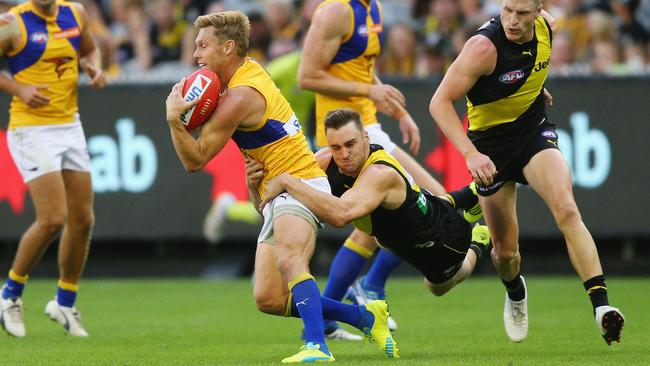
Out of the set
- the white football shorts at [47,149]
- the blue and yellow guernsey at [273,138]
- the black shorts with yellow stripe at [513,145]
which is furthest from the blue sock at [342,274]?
the white football shorts at [47,149]

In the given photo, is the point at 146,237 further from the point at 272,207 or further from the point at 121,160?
the point at 272,207

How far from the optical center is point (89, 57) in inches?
415

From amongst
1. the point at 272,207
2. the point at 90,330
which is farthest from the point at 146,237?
the point at 272,207

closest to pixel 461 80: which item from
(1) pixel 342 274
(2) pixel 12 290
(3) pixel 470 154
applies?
(3) pixel 470 154

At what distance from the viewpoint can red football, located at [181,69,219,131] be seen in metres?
7.55

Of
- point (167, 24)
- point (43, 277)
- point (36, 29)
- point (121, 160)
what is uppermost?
point (36, 29)

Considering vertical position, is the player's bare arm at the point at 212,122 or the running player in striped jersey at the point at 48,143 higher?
the player's bare arm at the point at 212,122

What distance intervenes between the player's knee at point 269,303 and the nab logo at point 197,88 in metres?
1.36

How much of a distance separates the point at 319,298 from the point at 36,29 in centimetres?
389

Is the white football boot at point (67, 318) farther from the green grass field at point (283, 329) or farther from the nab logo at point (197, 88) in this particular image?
the nab logo at point (197, 88)

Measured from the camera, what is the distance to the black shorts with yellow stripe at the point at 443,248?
27.8ft

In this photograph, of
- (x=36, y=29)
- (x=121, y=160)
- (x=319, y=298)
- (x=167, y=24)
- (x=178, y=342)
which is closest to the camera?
(x=319, y=298)

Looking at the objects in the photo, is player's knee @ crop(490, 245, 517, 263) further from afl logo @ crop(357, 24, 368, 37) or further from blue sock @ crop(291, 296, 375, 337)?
afl logo @ crop(357, 24, 368, 37)

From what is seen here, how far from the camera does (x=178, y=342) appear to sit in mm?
9180
